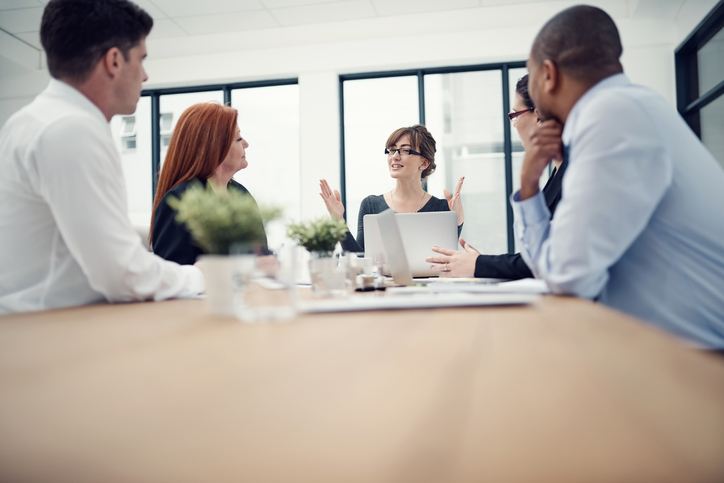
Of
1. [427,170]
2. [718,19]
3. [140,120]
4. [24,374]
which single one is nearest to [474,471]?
[24,374]

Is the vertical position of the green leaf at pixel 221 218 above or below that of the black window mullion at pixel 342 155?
below

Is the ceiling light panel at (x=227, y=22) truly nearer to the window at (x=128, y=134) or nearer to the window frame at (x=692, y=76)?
the window at (x=128, y=134)

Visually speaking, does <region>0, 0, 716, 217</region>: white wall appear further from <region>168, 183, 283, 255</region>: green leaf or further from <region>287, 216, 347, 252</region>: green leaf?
<region>168, 183, 283, 255</region>: green leaf

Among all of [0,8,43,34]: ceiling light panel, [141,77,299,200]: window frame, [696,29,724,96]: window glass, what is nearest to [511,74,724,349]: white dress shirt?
[696,29,724,96]: window glass

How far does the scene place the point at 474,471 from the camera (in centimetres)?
30

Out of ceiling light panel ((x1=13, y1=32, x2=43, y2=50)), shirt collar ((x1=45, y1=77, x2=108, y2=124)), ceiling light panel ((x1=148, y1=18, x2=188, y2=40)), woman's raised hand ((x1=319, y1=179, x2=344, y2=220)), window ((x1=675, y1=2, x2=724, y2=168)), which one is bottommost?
woman's raised hand ((x1=319, y1=179, x2=344, y2=220))

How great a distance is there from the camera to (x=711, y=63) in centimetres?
432

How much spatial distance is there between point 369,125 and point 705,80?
131 inches

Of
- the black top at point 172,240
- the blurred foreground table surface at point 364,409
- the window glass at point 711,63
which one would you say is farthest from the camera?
the window glass at point 711,63

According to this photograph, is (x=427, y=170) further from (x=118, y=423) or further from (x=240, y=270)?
(x=118, y=423)

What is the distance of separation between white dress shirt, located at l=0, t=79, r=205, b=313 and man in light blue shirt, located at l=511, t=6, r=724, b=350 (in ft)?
3.09

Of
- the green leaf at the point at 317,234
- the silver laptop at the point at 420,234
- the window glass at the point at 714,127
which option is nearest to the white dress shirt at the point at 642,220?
the green leaf at the point at 317,234

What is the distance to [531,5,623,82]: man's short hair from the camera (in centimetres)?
124

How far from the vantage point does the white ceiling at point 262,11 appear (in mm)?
4695
